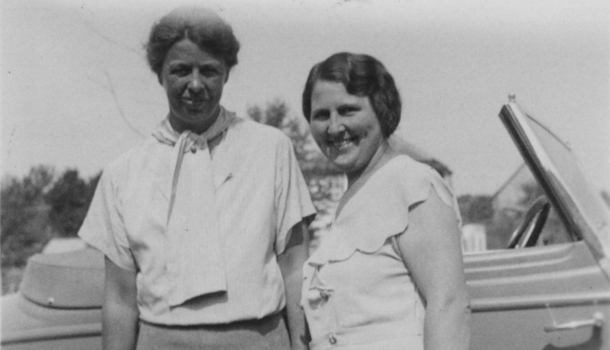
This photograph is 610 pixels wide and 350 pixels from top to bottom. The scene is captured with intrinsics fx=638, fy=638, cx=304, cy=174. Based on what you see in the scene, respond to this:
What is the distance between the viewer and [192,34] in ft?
6.03

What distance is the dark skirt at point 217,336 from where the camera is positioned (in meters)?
1.72

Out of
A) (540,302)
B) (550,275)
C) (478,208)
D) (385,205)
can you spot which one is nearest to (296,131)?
(478,208)

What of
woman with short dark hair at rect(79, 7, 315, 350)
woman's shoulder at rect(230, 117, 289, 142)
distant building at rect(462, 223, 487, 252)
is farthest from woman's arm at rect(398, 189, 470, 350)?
distant building at rect(462, 223, 487, 252)

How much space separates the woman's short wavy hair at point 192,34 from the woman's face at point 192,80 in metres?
0.02

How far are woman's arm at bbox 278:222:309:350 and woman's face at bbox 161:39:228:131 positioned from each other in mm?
447

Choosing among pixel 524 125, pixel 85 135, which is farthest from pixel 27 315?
pixel 524 125

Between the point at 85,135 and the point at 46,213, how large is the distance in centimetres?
837

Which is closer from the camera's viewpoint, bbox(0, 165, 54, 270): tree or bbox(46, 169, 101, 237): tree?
bbox(46, 169, 101, 237): tree

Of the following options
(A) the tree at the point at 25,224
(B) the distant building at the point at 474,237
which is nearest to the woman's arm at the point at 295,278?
(B) the distant building at the point at 474,237

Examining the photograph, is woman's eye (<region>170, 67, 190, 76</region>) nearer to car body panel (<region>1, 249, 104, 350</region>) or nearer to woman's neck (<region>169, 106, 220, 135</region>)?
woman's neck (<region>169, 106, 220, 135</region>)

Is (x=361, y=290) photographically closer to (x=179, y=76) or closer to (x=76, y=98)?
(x=179, y=76)

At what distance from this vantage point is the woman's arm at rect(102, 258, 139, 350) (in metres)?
1.86

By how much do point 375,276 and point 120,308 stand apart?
82 cm

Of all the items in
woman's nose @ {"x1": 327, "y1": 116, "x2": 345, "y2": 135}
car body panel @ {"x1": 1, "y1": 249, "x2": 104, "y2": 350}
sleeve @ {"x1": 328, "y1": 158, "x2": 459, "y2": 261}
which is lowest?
car body panel @ {"x1": 1, "y1": 249, "x2": 104, "y2": 350}
